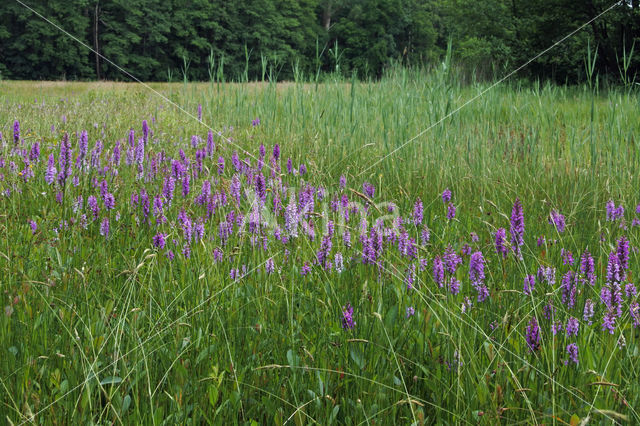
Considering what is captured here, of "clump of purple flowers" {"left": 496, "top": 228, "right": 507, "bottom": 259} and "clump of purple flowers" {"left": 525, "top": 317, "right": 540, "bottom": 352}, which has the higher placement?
"clump of purple flowers" {"left": 496, "top": 228, "right": 507, "bottom": 259}

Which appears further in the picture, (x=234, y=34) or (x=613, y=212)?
(x=234, y=34)

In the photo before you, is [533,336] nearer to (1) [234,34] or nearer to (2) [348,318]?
(2) [348,318]

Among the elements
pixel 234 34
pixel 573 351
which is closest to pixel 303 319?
pixel 573 351

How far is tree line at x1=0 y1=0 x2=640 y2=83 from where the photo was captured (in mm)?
23828

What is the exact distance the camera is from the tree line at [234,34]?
23.8 meters

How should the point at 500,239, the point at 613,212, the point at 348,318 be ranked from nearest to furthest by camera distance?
the point at 348,318 < the point at 500,239 < the point at 613,212

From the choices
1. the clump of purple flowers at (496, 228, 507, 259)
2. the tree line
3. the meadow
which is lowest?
the meadow

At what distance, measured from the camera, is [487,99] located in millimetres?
7512

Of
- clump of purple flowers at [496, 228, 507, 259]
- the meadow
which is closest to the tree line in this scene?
the meadow

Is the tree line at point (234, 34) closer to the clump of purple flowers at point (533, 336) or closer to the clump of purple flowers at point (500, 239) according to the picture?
the clump of purple flowers at point (500, 239)

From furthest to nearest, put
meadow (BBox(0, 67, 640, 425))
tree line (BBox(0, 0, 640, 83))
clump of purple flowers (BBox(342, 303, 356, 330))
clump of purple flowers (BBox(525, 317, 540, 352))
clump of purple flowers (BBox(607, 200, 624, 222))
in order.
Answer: tree line (BBox(0, 0, 640, 83)) → clump of purple flowers (BBox(607, 200, 624, 222)) → clump of purple flowers (BBox(342, 303, 356, 330)) → clump of purple flowers (BBox(525, 317, 540, 352)) → meadow (BBox(0, 67, 640, 425))

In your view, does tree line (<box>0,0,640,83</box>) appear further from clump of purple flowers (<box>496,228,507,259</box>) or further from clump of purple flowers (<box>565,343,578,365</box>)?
clump of purple flowers (<box>565,343,578,365</box>)

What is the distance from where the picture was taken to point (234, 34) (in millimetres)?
49938

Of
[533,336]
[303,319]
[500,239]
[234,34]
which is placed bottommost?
[303,319]
